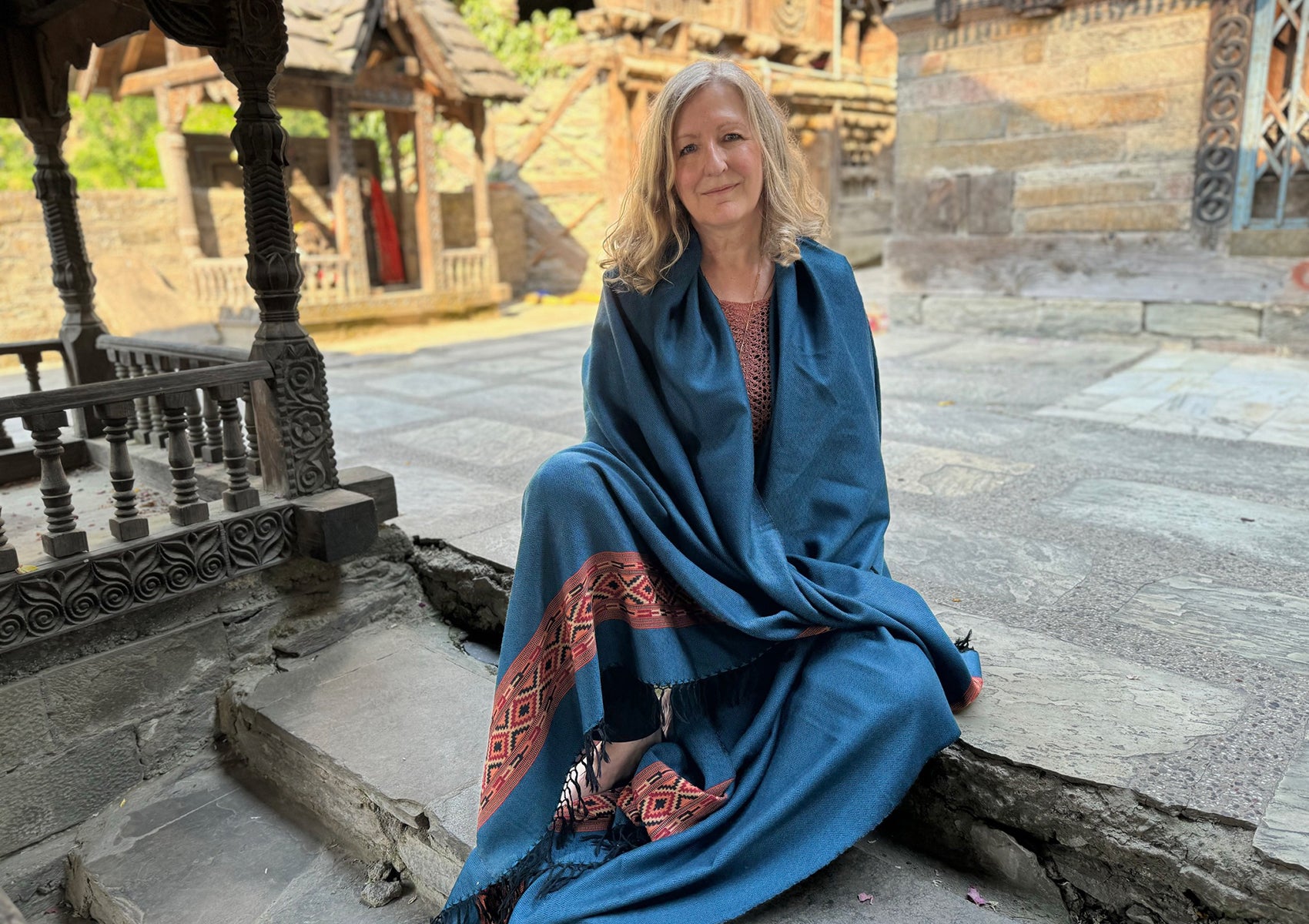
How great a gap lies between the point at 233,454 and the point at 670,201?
183cm

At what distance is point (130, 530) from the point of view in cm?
282

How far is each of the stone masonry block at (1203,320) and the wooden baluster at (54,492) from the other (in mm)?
7297

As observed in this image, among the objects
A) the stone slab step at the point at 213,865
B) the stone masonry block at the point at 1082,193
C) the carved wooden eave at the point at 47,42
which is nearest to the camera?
the stone slab step at the point at 213,865

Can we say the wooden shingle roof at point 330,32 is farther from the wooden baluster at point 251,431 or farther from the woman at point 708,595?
the woman at point 708,595

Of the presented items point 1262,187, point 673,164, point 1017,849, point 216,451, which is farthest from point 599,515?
point 1262,187

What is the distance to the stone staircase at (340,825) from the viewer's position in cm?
188

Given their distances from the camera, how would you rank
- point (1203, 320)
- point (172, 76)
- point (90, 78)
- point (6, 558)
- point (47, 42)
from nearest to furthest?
point (6, 558), point (47, 42), point (1203, 320), point (172, 76), point (90, 78)

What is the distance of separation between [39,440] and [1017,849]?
9.30 feet

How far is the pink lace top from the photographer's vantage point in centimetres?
217

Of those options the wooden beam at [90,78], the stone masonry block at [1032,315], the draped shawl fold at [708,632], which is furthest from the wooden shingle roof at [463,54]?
the draped shawl fold at [708,632]

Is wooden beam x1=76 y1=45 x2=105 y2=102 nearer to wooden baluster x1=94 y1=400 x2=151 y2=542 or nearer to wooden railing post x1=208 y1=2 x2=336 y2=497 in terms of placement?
wooden railing post x1=208 y1=2 x2=336 y2=497

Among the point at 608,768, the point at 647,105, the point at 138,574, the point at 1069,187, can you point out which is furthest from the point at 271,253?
the point at 647,105

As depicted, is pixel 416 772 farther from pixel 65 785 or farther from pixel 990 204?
pixel 990 204

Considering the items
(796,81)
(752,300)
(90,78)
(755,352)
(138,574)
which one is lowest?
(138,574)
